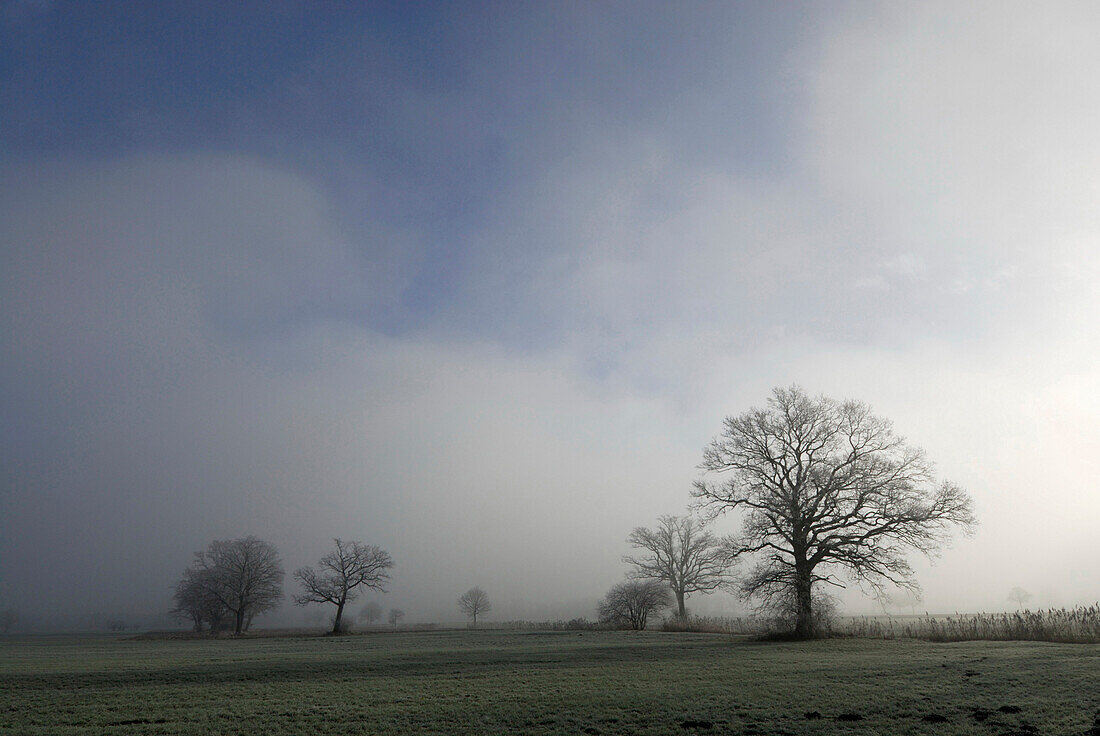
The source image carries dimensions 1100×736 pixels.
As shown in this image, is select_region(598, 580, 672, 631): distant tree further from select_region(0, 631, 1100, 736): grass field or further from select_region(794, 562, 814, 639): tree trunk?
select_region(0, 631, 1100, 736): grass field

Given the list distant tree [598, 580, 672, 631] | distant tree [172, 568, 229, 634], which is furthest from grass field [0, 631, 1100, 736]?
distant tree [172, 568, 229, 634]

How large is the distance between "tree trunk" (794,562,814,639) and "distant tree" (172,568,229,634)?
75894mm

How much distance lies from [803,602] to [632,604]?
27.1 metres

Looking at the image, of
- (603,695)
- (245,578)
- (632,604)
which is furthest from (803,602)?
(245,578)

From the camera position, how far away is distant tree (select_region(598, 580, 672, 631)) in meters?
55.2

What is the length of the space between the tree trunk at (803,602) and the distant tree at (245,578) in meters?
68.8

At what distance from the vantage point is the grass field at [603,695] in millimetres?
11875

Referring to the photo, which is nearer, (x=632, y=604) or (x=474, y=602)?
(x=632, y=604)

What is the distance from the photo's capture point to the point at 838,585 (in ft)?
106

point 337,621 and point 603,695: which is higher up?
point 603,695

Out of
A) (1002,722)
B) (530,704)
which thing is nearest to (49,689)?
(530,704)

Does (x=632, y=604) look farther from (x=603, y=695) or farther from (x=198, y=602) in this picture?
(x=198, y=602)

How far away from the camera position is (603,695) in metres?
14.9

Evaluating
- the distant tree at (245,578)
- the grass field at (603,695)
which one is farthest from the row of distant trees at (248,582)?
the grass field at (603,695)
